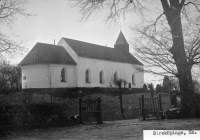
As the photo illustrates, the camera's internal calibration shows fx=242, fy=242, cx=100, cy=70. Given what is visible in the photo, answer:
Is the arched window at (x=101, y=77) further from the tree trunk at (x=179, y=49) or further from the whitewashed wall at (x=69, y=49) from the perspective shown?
the tree trunk at (x=179, y=49)

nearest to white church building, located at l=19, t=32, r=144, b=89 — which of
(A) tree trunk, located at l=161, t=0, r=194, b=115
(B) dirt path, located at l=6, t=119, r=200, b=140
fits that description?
(A) tree trunk, located at l=161, t=0, r=194, b=115

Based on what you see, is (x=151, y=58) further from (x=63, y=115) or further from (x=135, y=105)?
(x=135, y=105)

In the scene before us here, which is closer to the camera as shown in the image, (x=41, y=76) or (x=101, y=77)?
(x=41, y=76)

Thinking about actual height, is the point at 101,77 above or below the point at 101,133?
above

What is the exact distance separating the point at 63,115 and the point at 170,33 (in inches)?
264

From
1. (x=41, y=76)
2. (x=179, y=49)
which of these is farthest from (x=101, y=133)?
(x=41, y=76)

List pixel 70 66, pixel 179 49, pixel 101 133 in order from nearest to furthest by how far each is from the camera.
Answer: pixel 101 133 < pixel 179 49 < pixel 70 66

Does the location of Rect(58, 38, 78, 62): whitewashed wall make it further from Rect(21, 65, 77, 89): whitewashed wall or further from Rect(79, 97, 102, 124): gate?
Rect(79, 97, 102, 124): gate

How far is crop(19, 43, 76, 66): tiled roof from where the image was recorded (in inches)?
1088

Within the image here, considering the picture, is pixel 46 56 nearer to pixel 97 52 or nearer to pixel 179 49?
pixel 97 52

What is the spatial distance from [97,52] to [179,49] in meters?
23.1

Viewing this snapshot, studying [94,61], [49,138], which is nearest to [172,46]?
[49,138]

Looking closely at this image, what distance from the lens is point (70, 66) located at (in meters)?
29.8

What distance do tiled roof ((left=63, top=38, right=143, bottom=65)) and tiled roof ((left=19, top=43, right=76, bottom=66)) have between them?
1.67 m
